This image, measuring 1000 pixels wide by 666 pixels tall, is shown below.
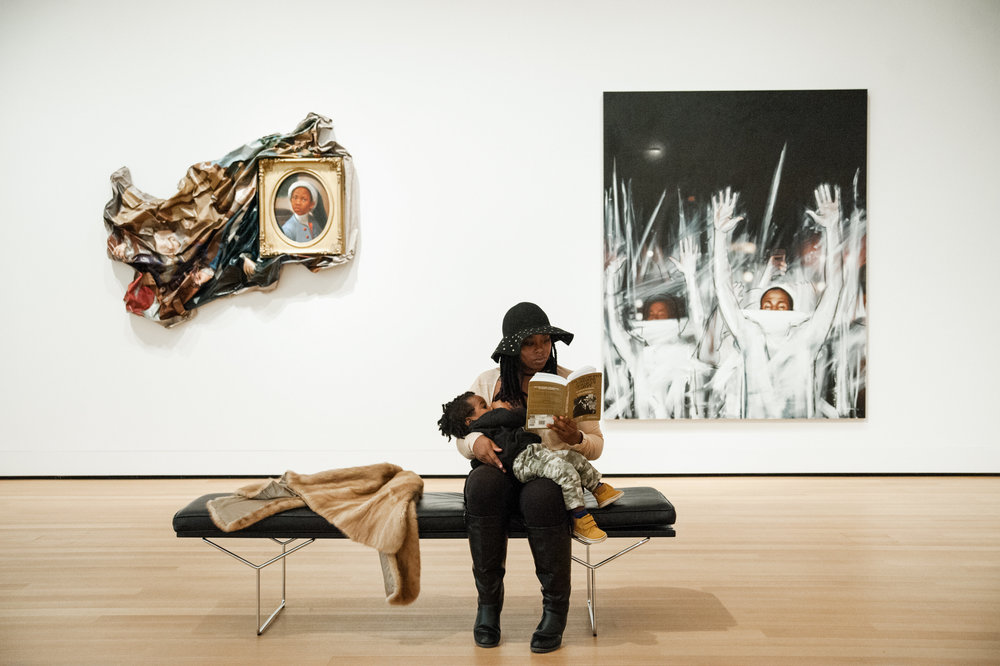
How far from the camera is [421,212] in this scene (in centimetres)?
545

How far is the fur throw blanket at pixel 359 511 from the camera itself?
8.27 ft

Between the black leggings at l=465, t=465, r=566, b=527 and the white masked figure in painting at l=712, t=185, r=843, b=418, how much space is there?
3.24 meters

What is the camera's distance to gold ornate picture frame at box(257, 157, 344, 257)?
536 centimetres

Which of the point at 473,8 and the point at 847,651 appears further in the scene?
the point at 473,8

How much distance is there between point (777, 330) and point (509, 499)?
3.44 m

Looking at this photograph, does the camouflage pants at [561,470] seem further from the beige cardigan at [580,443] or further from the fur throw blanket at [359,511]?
the fur throw blanket at [359,511]

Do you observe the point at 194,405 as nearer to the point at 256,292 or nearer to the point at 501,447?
the point at 256,292

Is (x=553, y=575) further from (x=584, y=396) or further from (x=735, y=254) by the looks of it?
(x=735, y=254)

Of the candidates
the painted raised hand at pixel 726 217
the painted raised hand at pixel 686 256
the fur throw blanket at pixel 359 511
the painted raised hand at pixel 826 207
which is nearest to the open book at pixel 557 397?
the fur throw blanket at pixel 359 511

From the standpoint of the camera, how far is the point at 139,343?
5.50 metres

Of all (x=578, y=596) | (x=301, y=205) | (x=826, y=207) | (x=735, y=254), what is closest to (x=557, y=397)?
(x=578, y=596)

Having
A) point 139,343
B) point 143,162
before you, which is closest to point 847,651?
point 139,343

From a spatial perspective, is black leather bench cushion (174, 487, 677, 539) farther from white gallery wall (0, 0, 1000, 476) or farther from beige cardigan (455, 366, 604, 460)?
white gallery wall (0, 0, 1000, 476)

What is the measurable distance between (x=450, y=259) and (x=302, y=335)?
1192mm
